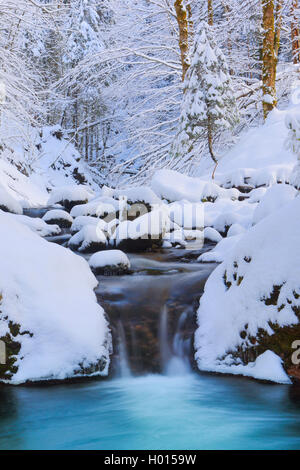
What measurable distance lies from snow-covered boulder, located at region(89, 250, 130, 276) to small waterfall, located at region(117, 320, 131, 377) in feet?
5.29

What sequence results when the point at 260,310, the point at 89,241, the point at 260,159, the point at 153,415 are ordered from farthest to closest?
the point at 260,159
the point at 89,241
the point at 260,310
the point at 153,415

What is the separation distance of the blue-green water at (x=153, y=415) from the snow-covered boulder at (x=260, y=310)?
19 cm

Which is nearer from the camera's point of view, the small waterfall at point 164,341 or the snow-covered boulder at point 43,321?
the snow-covered boulder at point 43,321

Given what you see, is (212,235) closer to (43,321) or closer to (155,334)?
(155,334)

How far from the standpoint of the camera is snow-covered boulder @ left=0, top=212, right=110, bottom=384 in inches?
145

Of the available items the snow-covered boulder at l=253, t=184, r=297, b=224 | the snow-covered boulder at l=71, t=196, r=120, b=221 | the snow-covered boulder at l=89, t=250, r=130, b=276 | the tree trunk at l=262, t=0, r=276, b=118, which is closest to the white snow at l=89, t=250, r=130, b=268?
the snow-covered boulder at l=89, t=250, r=130, b=276

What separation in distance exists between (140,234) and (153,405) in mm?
4536

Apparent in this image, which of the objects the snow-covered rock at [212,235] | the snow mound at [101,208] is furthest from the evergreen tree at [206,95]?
the snow-covered rock at [212,235]

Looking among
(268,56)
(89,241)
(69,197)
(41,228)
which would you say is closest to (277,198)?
(89,241)

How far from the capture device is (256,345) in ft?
12.0

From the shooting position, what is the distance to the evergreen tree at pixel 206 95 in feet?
39.4

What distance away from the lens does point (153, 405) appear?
3.38 meters

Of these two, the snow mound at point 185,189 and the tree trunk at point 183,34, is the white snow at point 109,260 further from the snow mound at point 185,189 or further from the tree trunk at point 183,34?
the tree trunk at point 183,34
